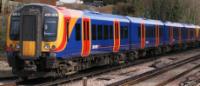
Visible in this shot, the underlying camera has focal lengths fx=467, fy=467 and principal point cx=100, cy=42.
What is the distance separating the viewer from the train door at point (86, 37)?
18638mm

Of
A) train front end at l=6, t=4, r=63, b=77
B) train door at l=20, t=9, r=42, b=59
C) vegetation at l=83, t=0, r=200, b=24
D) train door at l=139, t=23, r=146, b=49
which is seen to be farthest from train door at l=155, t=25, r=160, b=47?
vegetation at l=83, t=0, r=200, b=24

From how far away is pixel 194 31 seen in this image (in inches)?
1923

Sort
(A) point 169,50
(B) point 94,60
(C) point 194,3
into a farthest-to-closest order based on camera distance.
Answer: (C) point 194,3, (A) point 169,50, (B) point 94,60

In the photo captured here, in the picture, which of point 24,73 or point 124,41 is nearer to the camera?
point 24,73

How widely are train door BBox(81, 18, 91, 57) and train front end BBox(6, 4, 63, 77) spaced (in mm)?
2160

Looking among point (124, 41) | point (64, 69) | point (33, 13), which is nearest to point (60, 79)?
point (64, 69)

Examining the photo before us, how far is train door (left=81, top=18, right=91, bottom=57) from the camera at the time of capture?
18.6m

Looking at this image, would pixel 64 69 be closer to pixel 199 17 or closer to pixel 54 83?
pixel 54 83

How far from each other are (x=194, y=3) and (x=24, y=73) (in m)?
58.6

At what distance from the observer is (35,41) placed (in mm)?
16422

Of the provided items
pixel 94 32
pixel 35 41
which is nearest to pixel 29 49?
pixel 35 41

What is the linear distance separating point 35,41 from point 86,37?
3.05m

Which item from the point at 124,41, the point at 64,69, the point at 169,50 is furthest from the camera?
the point at 169,50

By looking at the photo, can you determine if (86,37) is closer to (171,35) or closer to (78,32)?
(78,32)
